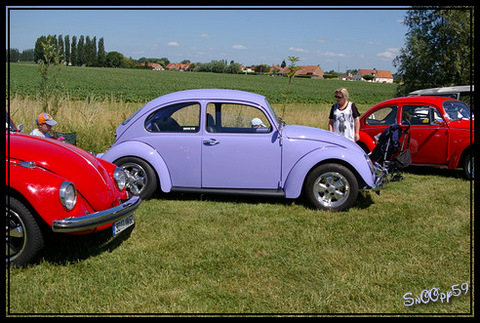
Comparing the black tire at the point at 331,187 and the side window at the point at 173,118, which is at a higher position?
the side window at the point at 173,118

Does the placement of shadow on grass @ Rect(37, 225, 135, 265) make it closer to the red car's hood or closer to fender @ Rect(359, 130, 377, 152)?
the red car's hood

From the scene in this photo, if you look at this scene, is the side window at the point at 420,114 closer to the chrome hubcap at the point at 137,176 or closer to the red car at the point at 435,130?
the red car at the point at 435,130

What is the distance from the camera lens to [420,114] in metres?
8.53

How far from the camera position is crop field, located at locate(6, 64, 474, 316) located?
138 inches

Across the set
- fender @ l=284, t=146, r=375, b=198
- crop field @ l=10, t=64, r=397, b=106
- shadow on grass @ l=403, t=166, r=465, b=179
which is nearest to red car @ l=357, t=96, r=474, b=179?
shadow on grass @ l=403, t=166, r=465, b=179

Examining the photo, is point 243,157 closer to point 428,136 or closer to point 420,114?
point 428,136

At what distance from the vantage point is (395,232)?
525 centimetres

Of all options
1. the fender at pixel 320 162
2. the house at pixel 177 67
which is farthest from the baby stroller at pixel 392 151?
the house at pixel 177 67

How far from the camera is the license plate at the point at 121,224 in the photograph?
14.0ft

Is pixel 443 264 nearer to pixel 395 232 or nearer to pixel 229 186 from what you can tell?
pixel 395 232

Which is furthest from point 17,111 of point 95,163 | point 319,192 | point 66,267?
point 319,192

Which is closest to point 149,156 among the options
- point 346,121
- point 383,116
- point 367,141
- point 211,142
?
point 211,142

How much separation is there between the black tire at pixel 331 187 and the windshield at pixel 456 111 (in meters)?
3.74

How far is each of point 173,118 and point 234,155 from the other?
1.20 metres
